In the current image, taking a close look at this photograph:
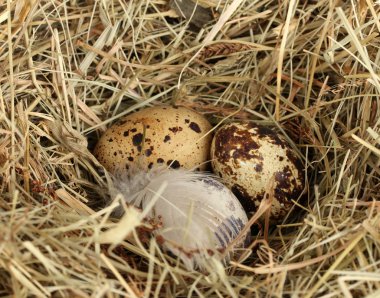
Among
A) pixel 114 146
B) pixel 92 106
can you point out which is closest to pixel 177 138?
pixel 114 146

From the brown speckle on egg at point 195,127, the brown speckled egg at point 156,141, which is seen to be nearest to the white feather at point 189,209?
the brown speckled egg at point 156,141

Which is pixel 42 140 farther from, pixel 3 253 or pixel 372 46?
pixel 372 46

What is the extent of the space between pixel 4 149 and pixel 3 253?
49cm

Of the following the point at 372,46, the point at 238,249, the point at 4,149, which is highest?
the point at 372,46

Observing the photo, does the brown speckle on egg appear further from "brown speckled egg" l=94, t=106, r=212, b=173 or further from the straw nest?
the straw nest

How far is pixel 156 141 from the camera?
2.00m

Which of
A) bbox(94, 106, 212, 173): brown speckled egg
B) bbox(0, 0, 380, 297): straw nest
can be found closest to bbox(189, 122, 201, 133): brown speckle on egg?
bbox(94, 106, 212, 173): brown speckled egg

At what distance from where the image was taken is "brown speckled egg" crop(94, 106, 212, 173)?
1.99 meters

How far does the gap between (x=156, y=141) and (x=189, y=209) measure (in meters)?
0.36

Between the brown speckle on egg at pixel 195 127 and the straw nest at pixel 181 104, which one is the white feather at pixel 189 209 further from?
the brown speckle on egg at pixel 195 127

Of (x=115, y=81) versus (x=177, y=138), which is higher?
(x=115, y=81)

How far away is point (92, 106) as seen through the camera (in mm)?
2219

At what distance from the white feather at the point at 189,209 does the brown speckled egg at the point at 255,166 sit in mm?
87

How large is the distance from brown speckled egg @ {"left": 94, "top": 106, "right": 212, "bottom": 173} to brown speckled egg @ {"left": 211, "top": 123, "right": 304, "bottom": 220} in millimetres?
82
